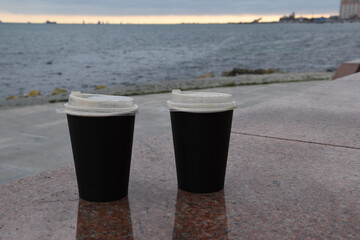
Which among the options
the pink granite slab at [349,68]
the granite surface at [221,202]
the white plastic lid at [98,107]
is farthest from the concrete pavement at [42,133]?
the white plastic lid at [98,107]

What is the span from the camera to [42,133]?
7320 mm

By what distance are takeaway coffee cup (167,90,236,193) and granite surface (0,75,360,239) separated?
0.11 meters

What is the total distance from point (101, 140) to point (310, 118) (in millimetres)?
3055

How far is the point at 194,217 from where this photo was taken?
6.55ft

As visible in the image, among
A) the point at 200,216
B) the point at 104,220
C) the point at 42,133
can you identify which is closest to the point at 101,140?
the point at 104,220

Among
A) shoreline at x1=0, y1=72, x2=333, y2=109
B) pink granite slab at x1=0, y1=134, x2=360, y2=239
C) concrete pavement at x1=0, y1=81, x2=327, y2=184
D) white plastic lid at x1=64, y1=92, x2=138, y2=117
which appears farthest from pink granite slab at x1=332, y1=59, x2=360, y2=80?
white plastic lid at x1=64, y1=92, x2=138, y2=117

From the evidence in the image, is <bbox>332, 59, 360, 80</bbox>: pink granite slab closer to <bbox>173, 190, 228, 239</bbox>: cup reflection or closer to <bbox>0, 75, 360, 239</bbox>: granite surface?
<bbox>0, 75, 360, 239</bbox>: granite surface

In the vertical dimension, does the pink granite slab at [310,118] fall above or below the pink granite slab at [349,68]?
above

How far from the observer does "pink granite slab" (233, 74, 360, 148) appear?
367cm

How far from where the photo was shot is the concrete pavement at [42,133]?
5.61 meters

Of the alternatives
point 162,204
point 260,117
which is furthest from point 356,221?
point 260,117

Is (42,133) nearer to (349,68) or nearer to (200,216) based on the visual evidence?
(200,216)

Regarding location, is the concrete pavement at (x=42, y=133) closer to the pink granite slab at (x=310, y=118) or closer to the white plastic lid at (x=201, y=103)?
the pink granite slab at (x=310, y=118)

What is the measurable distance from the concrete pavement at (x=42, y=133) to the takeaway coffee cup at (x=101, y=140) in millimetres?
1981
